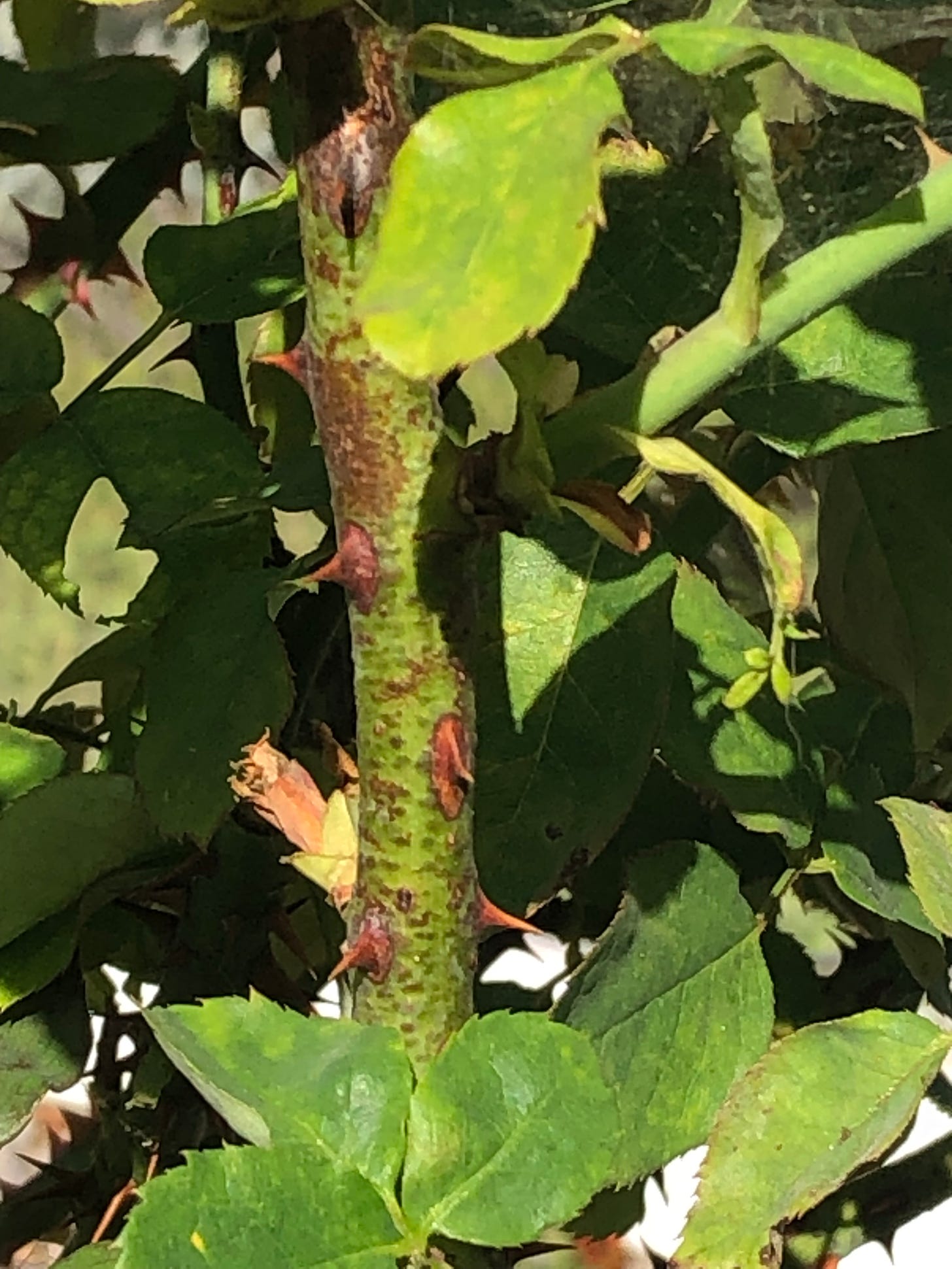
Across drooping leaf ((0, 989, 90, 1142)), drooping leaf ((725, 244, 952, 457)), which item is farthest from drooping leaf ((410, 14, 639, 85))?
drooping leaf ((0, 989, 90, 1142))

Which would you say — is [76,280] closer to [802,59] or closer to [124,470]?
[124,470]

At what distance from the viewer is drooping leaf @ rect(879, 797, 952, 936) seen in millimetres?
253

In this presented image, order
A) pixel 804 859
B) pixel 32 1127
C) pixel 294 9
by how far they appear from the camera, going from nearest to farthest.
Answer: pixel 294 9 → pixel 804 859 → pixel 32 1127

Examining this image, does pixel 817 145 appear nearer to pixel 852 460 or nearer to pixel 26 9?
pixel 852 460

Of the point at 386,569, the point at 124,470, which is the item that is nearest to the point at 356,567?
the point at 386,569

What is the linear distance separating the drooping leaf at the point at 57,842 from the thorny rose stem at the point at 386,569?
0.26 ft

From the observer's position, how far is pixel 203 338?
0.38m

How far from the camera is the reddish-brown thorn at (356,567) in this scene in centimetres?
21

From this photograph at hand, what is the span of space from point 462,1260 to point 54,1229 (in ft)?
0.61

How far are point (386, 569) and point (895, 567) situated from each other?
155mm

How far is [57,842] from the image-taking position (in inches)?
11.9

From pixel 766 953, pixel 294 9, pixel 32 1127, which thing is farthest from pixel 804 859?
pixel 32 1127

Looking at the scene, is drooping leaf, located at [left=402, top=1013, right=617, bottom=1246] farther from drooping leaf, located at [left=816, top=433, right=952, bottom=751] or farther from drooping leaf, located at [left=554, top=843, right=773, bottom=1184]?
A: drooping leaf, located at [left=816, top=433, right=952, bottom=751]

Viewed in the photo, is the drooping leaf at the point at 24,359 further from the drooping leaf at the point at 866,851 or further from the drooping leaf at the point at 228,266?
the drooping leaf at the point at 866,851
